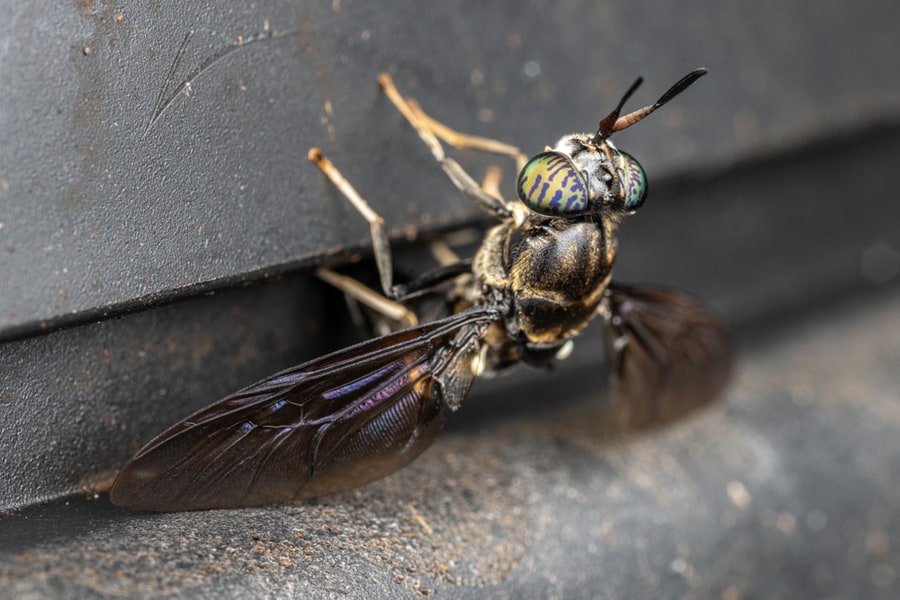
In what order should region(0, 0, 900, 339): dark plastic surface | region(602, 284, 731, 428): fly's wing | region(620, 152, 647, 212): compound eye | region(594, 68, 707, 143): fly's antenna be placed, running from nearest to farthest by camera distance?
region(0, 0, 900, 339): dark plastic surface, region(594, 68, 707, 143): fly's antenna, region(620, 152, 647, 212): compound eye, region(602, 284, 731, 428): fly's wing

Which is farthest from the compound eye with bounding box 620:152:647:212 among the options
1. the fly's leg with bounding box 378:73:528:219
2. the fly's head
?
the fly's leg with bounding box 378:73:528:219

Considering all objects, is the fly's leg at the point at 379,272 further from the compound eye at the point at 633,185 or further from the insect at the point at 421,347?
the compound eye at the point at 633,185

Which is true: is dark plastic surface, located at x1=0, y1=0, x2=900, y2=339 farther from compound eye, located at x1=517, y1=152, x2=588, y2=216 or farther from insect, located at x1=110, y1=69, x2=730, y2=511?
compound eye, located at x1=517, y1=152, x2=588, y2=216

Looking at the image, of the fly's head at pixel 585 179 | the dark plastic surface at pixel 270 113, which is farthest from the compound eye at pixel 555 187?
the dark plastic surface at pixel 270 113

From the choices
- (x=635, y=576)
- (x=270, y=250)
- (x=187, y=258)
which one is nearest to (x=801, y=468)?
(x=635, y=576)

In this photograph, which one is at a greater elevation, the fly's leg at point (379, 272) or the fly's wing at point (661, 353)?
the fly's leg at point (379, 272)

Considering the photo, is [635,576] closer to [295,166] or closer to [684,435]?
[684,435]
